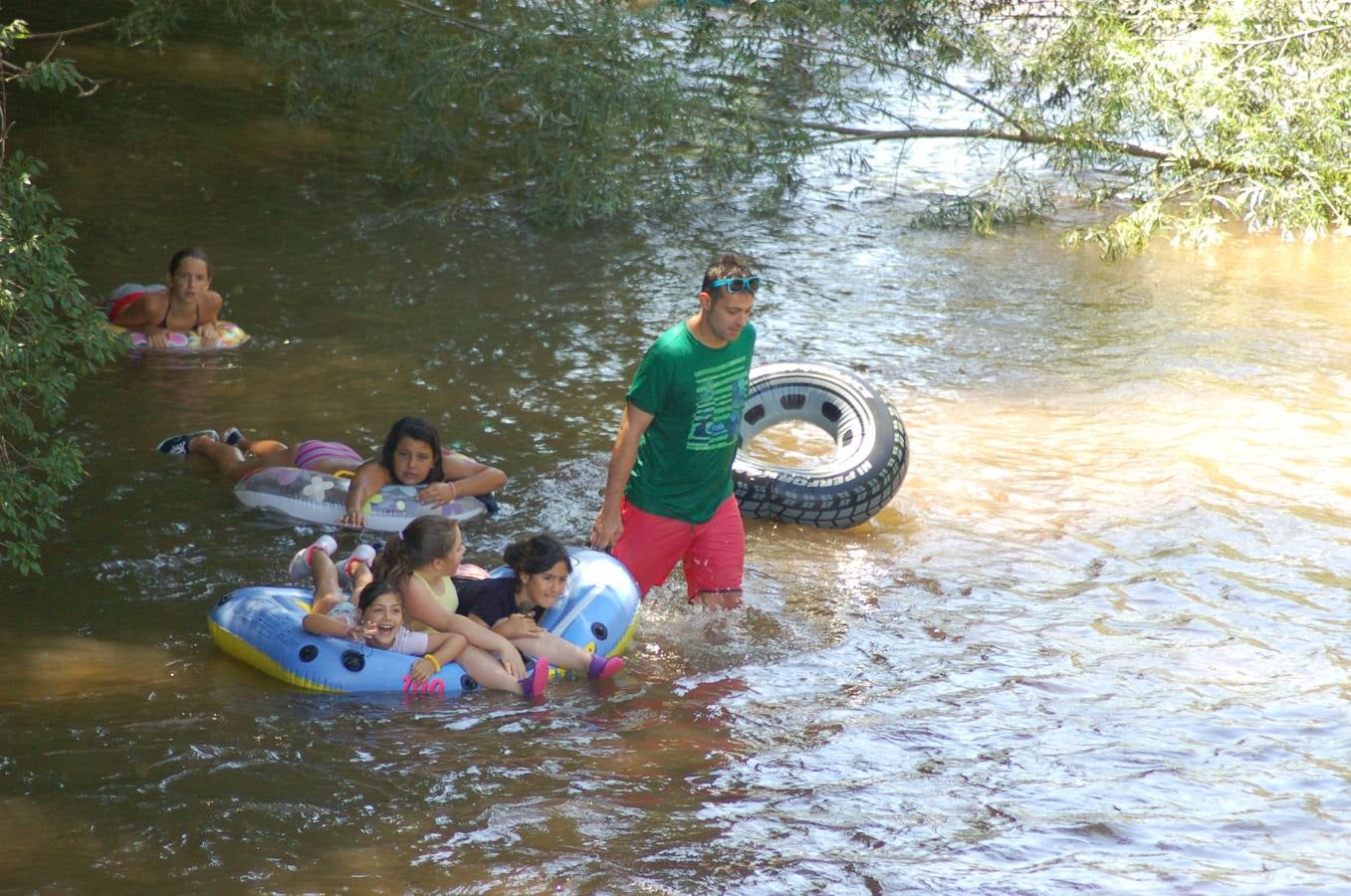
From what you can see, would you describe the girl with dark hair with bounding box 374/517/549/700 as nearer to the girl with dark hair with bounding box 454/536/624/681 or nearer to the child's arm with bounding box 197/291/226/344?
the girl with dark hair with bounding box 454/536/624/681

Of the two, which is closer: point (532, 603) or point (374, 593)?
point (374, 593)

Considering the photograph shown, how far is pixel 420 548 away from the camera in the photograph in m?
5.89

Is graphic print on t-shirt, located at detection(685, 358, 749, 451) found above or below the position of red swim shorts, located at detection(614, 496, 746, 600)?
above

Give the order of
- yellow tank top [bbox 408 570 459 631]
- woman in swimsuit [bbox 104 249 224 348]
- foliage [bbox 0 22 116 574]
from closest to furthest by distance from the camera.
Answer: foliage [bbox 0 22 116 574], yellow tank top [bbox 408 570 459 631], woman in swimsuit [bbox 104 249 224 348]

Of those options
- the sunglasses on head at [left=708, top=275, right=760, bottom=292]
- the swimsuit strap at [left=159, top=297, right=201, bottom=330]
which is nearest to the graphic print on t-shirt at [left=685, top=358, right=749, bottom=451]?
the sunglasses on head at [left=708, top=275, right=760, bottom=292]

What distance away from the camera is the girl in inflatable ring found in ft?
24.6

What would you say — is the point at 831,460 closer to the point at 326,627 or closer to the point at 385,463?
the point at 385,463

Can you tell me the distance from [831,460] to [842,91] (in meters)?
6.61

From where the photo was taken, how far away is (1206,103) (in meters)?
11.7

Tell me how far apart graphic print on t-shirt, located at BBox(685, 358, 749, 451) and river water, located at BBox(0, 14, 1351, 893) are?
3.31 ft

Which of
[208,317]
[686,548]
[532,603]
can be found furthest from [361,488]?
[208,317]

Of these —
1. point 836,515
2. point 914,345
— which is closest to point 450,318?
point 914,345

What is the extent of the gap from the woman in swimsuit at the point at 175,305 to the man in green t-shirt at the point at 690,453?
510 centimetres

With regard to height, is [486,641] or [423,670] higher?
[486,641]
